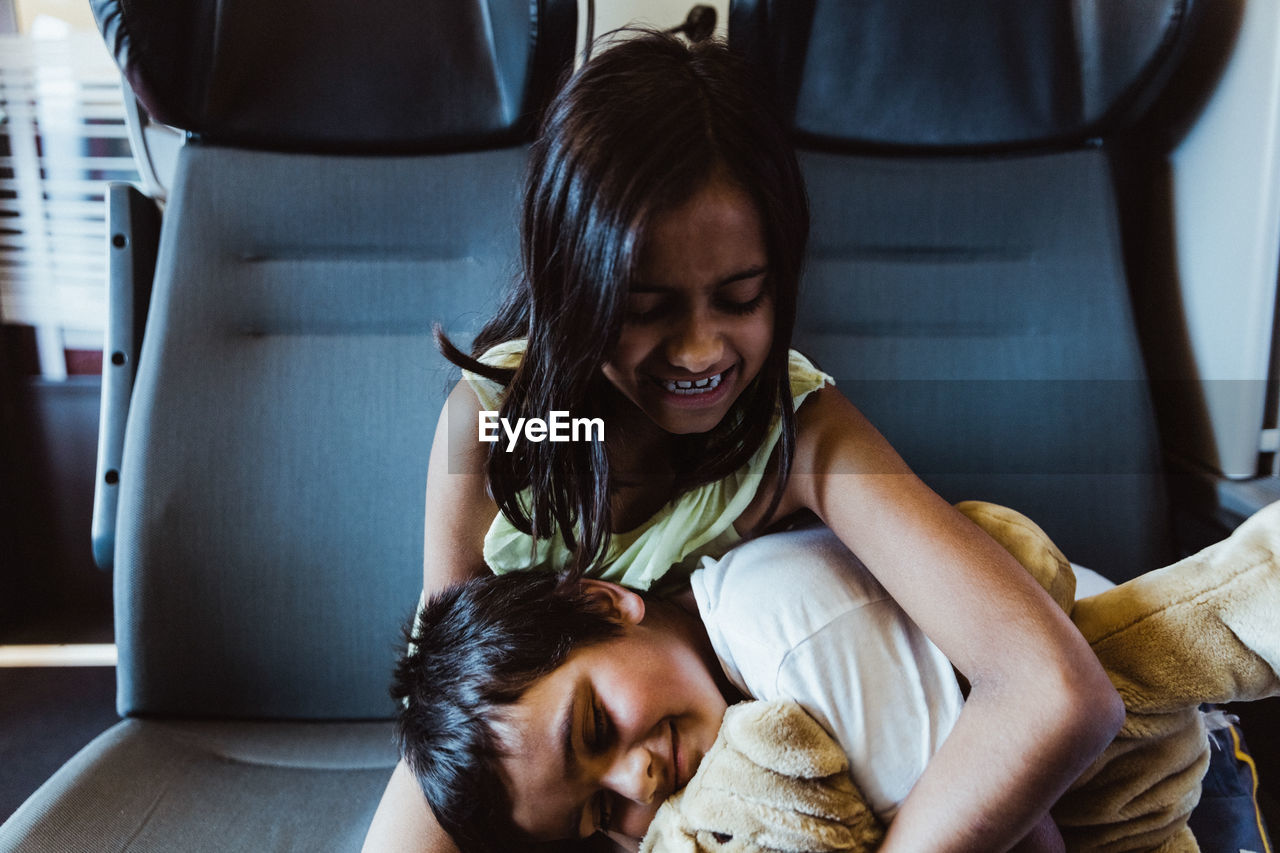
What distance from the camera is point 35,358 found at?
164 cm

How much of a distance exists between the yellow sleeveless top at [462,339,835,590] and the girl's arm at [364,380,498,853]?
2 centimetres

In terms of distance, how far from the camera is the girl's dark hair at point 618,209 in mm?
575

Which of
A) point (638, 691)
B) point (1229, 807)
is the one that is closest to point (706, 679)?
point (638, 691)

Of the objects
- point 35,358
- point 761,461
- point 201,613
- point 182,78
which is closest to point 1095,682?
point 761,461

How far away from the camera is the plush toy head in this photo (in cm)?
60

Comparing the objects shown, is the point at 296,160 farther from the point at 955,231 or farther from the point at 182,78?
the point at 955,231

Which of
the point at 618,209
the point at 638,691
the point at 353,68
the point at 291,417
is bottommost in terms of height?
the point at 638,691

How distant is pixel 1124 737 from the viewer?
65 centimetres

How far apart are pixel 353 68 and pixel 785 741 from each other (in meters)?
0.89

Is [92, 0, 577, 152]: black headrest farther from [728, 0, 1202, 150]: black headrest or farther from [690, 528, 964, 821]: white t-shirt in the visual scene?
[690, 528, 964, 821]: white t-shirt

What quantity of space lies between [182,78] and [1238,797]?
1.32 metres

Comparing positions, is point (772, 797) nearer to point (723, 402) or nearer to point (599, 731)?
point (599, 731)

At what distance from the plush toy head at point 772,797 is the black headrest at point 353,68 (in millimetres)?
757

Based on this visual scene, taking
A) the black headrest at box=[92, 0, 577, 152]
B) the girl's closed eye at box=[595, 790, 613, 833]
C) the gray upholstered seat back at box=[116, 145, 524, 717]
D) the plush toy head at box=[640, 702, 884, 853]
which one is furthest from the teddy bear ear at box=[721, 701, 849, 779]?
the black headrest at box=[92, 0, 577, 152]
